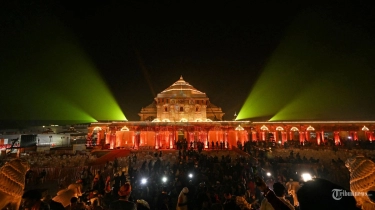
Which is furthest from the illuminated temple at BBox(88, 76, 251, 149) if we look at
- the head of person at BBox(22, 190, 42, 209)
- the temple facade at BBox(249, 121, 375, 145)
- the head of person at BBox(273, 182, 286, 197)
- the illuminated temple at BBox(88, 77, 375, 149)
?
the head of person at BBox(22, 190, 42, 209)

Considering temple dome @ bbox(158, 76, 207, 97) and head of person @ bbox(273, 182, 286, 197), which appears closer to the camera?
head of person @ bbox(273, 182, 286, 197)

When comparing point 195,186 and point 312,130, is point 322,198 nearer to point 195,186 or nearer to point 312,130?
point 195,186

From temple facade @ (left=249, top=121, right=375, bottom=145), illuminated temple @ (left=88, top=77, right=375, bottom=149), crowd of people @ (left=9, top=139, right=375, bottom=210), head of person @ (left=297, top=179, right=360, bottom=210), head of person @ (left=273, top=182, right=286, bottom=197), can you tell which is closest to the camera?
head of person @ (left=297, top=179, right=360, bottom=210)

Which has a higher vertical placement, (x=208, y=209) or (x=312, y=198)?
(x=312, y=198)

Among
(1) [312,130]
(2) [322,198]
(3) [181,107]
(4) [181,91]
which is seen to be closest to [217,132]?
(3) [181,107]

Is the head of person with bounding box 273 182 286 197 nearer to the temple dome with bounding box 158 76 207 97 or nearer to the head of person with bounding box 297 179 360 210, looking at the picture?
the head of person with bounding box 297 179 360 210

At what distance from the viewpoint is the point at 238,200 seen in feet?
15.3

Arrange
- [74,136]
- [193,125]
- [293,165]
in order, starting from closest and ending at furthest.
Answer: [293,165] → [193,125] → [74,136]

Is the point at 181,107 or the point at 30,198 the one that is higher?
the point at 181,107

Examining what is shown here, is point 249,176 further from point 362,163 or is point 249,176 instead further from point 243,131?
point 243,131

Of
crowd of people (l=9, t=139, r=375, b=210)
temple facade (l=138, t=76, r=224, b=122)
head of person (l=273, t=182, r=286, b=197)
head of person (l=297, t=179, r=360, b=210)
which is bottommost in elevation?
crowd of people (l=9, t=139, r=375, b=210)

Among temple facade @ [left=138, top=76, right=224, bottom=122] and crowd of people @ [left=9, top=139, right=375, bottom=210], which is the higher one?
temple facade @ [left=138, top=76, right=224, bottom=122]

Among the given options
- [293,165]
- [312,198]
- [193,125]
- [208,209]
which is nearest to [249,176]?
[293,165]

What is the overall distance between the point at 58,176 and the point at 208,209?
39.4ft
